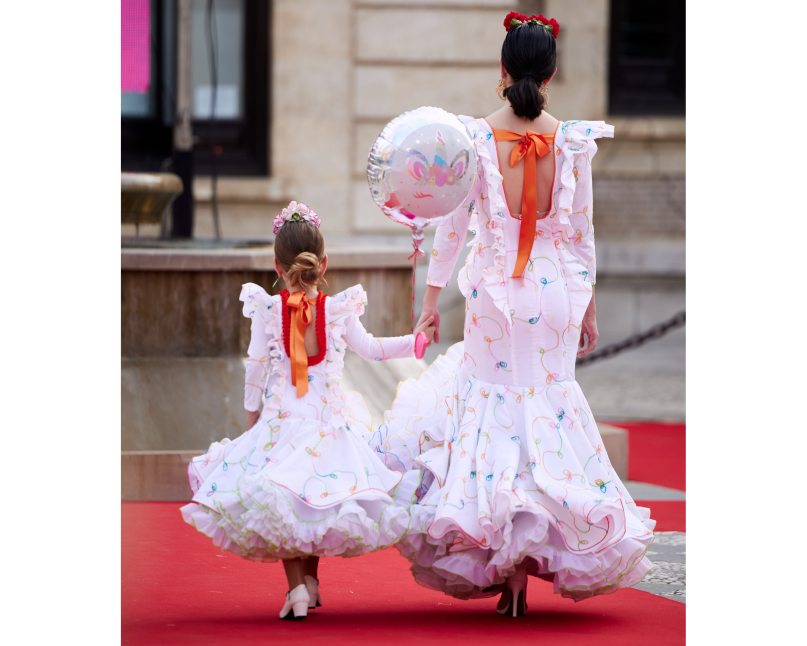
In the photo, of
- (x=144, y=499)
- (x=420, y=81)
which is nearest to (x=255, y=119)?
(x=420, y=81)

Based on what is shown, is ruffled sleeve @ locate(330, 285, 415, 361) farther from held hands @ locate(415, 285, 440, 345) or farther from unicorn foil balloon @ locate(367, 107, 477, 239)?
unicorn foil balloon @ locate(367, 107, 477, 239)

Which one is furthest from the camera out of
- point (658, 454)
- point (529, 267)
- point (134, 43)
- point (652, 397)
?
point (134, 43)

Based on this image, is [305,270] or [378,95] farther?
[378,95]

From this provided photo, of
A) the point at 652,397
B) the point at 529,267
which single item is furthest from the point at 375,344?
the point at 652,397

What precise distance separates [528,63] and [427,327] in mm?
927

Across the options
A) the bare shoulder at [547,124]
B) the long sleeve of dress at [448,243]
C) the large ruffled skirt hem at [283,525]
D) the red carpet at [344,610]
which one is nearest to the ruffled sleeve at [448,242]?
the long sleeve of dress at [448,243]

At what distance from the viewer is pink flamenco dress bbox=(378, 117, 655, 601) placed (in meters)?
3.60

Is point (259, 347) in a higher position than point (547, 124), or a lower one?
lower

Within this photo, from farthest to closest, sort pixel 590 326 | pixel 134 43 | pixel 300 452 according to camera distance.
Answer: pixel 134 43 → pixel 590 326 → pixel 300 452

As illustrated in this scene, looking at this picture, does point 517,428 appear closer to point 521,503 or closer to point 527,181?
point 521,503

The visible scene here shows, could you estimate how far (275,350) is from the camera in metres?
3.78

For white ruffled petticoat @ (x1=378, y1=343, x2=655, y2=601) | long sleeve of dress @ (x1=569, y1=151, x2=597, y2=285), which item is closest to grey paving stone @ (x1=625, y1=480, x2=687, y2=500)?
white ruffled petticoat @ (x1=378, y1=343, x2=655, y2=601)

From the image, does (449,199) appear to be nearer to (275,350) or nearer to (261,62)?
(275,350)

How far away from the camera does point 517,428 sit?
12.3 ft
